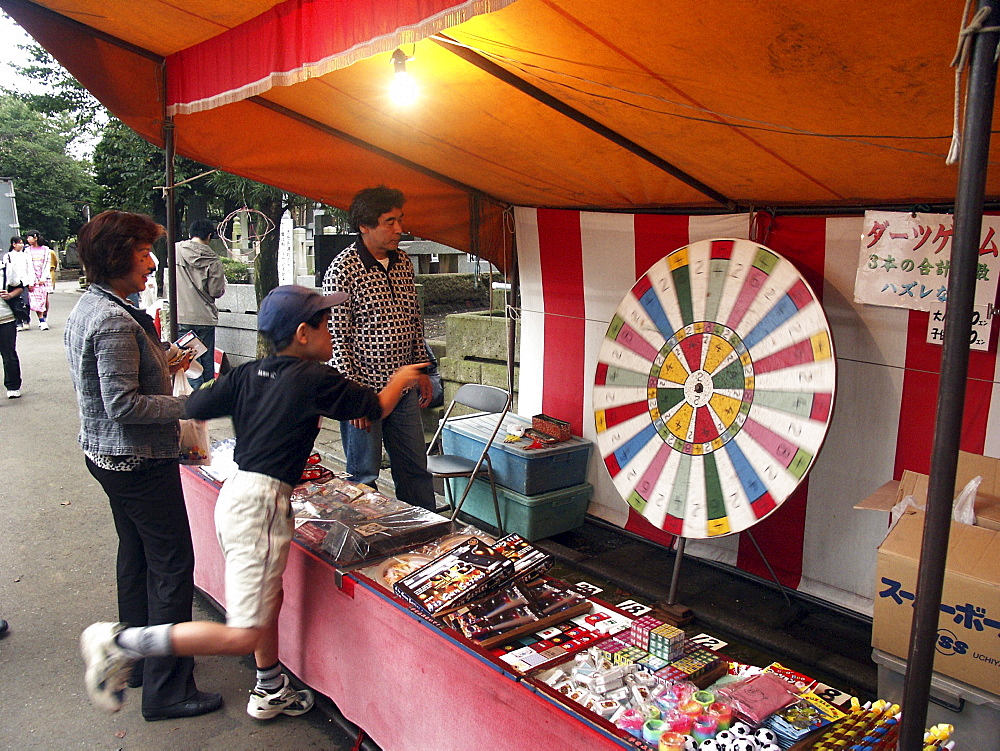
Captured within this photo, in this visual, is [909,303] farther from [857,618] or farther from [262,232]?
[262,232]

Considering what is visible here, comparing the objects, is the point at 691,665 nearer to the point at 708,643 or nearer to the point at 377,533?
the point at 708,643

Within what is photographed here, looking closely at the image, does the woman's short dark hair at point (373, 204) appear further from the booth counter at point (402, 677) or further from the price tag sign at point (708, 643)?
the price tag sign at point (708, 643)

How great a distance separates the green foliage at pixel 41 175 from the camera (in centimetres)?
2603

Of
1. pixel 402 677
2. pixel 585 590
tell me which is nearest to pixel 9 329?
pixel 402 677

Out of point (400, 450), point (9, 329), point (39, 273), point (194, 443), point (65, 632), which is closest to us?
point (194, 443)

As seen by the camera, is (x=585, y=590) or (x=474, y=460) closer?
(x=585, y=590)

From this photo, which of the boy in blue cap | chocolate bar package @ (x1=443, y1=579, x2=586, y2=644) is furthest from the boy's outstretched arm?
chocolate bar package @ (x1=443, y1=579, x2=586, y2=644)

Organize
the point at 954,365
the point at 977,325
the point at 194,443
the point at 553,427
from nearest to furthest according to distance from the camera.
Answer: the point at 954,365
the point at 977,325
the point at 194,443
the point at 553,427

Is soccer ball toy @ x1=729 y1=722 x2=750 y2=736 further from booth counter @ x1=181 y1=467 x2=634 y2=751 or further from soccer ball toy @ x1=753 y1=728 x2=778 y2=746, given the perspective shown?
booth counter @ x1=181 y1=467 x2=634 y2=751

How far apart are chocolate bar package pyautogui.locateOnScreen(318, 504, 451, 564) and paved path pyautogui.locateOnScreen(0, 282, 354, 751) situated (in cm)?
66

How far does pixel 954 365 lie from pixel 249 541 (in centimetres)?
185

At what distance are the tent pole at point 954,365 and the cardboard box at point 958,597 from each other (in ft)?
3.01

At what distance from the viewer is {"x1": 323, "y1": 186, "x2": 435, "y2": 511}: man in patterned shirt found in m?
3.14

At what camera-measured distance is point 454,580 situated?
2.08 meters
